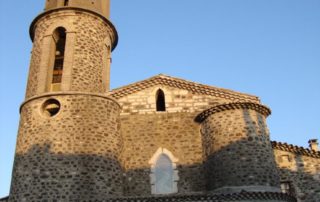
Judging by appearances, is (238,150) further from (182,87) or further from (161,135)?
(182,87)

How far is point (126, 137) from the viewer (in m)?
14.4

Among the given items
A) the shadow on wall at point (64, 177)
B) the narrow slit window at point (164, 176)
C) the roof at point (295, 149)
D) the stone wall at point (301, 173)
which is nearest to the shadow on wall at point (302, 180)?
the stone wall at point (301, 173)

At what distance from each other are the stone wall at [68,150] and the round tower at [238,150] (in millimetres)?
3424

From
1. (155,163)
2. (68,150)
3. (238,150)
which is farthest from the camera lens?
(155,163)

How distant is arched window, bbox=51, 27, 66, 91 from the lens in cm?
1443

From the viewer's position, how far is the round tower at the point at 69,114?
11883 millimetres

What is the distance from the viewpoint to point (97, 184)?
39.3 feet

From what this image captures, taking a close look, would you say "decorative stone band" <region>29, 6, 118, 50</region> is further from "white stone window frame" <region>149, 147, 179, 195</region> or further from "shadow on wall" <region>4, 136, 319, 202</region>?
"shadow on wall" <region>4, 136, 319, 202</region>

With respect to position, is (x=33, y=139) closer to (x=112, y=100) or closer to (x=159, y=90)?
(x=112, y=100)

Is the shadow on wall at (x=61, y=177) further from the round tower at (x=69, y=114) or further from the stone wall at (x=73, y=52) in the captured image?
the stone wall at (x=73, y=52)

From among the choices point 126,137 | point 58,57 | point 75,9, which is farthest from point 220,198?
point 75,9

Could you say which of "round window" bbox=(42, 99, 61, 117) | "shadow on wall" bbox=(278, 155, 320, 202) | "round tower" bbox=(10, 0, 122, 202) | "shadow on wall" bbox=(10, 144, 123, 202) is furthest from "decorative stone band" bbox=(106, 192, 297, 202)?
"round window" bbox=(42, 99, 61, 117)

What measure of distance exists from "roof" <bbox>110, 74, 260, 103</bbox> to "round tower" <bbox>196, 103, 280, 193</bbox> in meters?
1.43

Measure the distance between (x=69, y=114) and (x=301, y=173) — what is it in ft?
32.5
